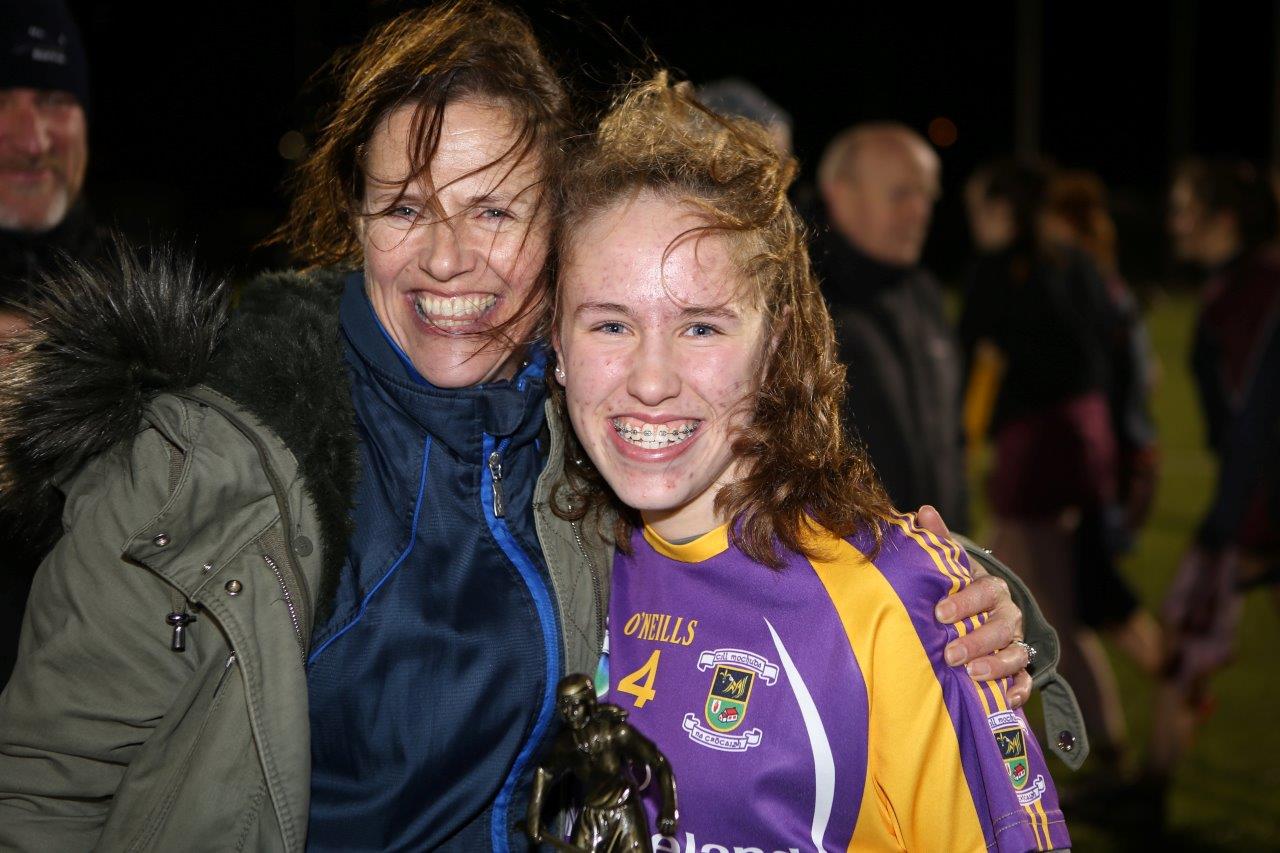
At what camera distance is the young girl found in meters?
1.92

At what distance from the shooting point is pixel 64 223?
2979mm

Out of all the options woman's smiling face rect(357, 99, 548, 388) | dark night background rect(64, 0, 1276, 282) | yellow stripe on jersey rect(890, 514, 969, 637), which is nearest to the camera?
yellow stripe on jersey rect(890, 514, 969, 637)

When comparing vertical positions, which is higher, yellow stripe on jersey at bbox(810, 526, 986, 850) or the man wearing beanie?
the man wearing beanie

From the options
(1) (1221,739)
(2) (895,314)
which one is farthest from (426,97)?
(1) (1221,739)

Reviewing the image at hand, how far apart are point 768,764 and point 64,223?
6.93 ft

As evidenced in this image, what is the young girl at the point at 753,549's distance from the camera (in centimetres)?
192

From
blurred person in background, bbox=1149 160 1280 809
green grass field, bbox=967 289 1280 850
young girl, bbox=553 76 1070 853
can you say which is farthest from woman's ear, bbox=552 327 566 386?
blurred person in background, bbox=1149 160 1280 809

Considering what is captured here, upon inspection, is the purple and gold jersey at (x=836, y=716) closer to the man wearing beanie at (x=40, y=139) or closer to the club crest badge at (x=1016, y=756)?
the club crest badge at (x=1016, y=756)

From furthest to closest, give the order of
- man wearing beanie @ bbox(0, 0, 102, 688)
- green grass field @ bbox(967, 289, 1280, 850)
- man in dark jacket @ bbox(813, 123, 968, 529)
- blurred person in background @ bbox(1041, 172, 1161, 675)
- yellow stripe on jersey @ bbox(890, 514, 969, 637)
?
1. blurred person in background @ bbox(1041, 172, 1161, 675)
2. green grass field @ bbox(967, 289, 1280, 850)
3. man in dark jacket @ bbox(813, 123, 968, 529)
4. man wearing beanie @ bbox(0, 0, 102, 688)
5. yellow stripe on jersey @ bbox(890, 514, 969, 637)

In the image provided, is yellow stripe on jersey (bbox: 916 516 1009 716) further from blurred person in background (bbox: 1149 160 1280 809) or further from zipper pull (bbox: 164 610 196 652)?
blurred person in background (bbox: 1149 160 1280 809)

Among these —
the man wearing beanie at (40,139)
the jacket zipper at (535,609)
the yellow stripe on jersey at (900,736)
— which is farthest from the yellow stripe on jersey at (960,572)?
the man wearing beanie at (40,139)

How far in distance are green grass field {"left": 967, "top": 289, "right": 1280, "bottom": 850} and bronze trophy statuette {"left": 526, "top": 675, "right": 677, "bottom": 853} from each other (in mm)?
3746

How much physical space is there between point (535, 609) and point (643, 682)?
23cm

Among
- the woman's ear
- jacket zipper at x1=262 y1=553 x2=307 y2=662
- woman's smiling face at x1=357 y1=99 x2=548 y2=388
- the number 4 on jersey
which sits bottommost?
the number 4 on jersey
